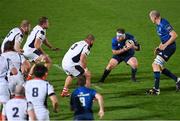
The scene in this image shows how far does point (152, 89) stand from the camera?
20109 millimetres

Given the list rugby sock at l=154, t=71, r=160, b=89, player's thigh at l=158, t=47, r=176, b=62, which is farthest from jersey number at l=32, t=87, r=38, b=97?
player's thigh at l=158, t=47, r=176, b=62

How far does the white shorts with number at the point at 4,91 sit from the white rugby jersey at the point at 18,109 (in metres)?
3.16

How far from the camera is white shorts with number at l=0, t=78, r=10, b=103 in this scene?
637 inches

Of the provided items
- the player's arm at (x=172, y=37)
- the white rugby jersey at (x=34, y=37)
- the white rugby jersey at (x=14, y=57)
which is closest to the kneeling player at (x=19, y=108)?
the white rugby jersey at (x=14, y=57)

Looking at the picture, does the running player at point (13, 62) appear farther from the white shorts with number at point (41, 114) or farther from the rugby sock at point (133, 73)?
the rugby sock at point (133, 73)

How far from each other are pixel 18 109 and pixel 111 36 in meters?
19.0

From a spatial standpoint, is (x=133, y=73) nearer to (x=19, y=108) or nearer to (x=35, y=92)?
(x=35, y=92)

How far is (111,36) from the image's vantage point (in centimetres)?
3158

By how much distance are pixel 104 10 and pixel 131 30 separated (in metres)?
5.98

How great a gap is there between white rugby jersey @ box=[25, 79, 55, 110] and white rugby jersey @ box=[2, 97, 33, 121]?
Answer: 86cm

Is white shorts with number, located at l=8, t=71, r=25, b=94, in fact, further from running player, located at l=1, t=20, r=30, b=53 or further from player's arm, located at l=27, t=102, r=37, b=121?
player's arm, located at l=27, t=102, r=37, b=121

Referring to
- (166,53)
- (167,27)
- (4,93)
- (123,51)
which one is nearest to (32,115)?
(4,93)

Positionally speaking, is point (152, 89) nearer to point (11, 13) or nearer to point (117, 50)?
point (117, 50)

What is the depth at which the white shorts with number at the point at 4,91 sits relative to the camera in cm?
1617
